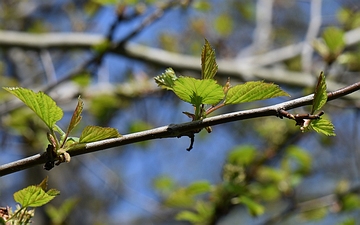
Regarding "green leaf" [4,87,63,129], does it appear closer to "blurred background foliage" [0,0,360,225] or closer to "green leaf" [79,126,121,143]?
"green leaf" [79,126,121,143]

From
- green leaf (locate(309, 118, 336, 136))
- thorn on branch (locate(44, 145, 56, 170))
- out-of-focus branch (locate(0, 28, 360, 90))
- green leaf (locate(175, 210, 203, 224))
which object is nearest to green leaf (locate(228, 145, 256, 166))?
green leaf (locate(175, 210, 203, 224))

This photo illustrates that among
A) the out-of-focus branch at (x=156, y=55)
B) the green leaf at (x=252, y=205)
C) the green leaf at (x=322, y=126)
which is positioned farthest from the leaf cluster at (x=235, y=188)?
the green leaf at (x=322, y=126)

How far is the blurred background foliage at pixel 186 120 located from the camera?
156 centimetres

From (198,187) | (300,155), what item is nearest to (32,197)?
(198,187)

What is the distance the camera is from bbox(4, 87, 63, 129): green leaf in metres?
0.59

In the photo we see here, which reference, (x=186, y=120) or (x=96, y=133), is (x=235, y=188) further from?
(x=186, y=120)

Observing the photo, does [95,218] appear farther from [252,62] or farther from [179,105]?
[252,62]

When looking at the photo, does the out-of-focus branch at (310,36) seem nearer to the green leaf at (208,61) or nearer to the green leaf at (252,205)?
the green leaf at (252,205)

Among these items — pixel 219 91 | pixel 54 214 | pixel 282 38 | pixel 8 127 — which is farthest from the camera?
pixel 282 38

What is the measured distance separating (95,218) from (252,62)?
2417mm

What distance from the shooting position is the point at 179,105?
266 cm

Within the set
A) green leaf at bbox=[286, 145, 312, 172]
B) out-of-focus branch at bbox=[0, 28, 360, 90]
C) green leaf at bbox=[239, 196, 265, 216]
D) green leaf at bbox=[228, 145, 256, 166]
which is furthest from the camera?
out-of-focus branch at bbox=[0, 28, 360, 90]

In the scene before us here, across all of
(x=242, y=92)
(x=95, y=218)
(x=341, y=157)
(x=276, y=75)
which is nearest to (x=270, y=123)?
(x=276, y=75)

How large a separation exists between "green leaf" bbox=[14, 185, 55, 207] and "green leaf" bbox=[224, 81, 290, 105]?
0.97 ft
